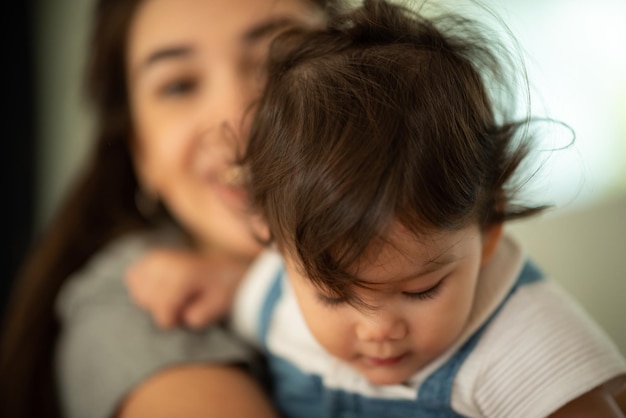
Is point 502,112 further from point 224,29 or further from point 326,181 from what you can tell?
point 224,29

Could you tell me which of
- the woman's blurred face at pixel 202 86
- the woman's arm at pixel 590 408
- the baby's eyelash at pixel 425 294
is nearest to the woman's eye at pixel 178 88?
the woman's blurred face at pixel 202 86

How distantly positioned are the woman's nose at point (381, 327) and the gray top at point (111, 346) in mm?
347

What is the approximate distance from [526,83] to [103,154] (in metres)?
0.85

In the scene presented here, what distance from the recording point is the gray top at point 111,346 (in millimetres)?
886

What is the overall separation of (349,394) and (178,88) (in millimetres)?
598

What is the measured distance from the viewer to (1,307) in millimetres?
1627

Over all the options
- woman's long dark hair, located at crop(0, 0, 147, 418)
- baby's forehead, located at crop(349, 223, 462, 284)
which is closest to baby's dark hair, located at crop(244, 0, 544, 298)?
baby's forehead, located at crop(349, 223, 462, 284)

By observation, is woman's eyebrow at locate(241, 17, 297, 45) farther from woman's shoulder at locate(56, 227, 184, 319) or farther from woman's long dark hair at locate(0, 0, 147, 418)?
woman's shoulder at locate(56, 227, 184, 319)

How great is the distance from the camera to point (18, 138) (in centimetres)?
174

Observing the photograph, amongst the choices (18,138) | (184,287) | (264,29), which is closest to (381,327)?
(184,287)

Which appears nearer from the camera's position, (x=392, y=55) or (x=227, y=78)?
(x=392, y=55)

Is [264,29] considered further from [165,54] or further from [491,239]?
[491,239]

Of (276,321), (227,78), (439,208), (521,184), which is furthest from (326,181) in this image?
(227,78)

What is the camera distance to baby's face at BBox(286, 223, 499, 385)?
1.82 feet
